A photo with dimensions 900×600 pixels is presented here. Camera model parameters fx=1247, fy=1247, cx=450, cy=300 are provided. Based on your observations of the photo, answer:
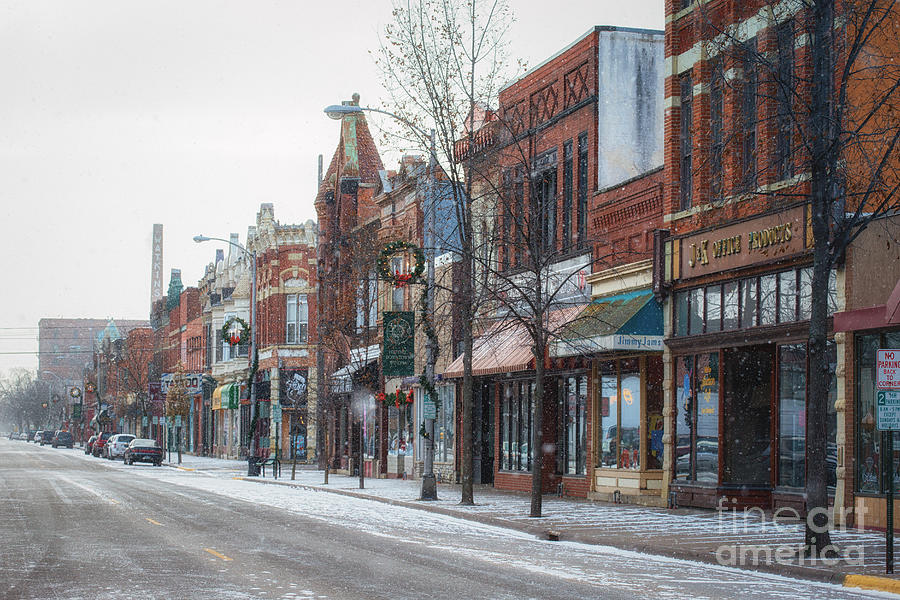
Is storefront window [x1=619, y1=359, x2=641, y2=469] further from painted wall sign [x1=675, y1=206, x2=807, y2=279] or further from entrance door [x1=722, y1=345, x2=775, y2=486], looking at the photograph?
entrance door [x1=722, y1=345, x2=775, y2=486]

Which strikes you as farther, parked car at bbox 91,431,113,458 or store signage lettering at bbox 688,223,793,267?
parked car at bbox 91,431,113,458

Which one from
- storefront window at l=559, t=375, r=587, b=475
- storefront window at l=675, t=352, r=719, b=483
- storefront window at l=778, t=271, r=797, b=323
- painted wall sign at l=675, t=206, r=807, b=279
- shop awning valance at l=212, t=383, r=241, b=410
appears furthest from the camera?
shop awning valance at l=212, t=383, r=241, b=410

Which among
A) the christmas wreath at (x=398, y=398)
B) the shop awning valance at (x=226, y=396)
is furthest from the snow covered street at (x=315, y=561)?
the shop awning valance at (x=226, y=396)

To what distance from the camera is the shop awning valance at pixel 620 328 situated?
2597 centimetres

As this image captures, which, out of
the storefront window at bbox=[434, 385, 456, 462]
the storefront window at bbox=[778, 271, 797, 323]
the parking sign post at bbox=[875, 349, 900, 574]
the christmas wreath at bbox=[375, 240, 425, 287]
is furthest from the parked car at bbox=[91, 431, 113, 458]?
the parking sign post at bbox=[875, 349, 900, 574]

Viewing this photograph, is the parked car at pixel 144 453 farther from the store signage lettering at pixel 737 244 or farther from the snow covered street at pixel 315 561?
the store signage lettering at pixel 737 244

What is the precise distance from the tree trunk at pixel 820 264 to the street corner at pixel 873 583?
193cm

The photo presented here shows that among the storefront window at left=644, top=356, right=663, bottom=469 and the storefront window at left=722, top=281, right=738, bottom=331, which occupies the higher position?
the storefront window at left=722, top=281, right=738, bottom=331

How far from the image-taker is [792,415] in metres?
22.6

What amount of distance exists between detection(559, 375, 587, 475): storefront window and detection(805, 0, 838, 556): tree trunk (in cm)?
1411

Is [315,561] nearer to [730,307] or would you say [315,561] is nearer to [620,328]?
[730,307]

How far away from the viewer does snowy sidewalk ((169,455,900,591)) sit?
1546 cm

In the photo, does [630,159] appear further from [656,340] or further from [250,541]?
[250,541]

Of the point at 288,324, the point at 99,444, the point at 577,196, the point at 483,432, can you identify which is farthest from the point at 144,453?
the point at 577,196
